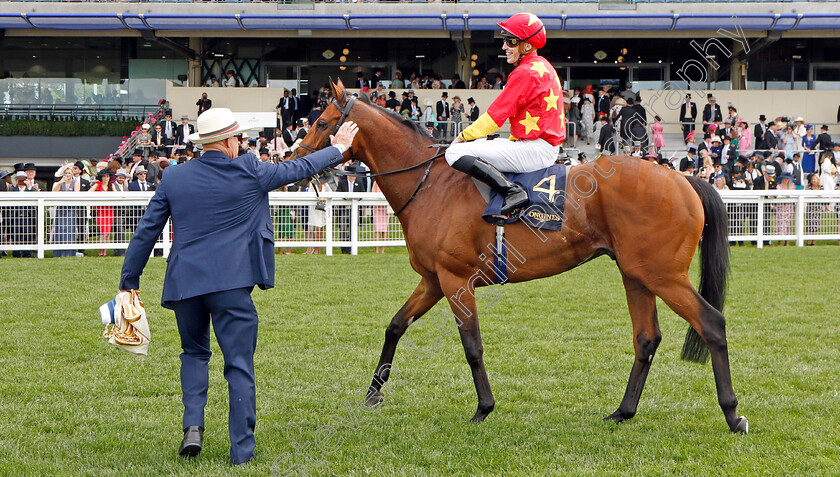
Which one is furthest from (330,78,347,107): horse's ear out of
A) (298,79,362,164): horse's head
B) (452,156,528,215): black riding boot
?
(452,156,528,215): black riding boot

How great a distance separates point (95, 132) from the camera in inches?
980

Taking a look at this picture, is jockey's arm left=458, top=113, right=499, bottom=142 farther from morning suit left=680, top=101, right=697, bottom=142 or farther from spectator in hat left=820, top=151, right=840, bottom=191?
morning suit left=680, top=101, right=697, bottom=142

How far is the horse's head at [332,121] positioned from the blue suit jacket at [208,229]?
3.34 feet

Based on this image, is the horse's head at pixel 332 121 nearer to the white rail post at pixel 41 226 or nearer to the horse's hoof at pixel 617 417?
the horse's hoof at pixel 617 417

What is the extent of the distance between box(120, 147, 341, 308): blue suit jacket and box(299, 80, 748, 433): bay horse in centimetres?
109

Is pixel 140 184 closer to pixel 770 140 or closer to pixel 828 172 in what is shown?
pixel 828 172

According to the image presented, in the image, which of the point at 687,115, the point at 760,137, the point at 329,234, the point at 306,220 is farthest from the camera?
the point at 687,115

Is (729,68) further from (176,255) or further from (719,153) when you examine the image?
(176,255)

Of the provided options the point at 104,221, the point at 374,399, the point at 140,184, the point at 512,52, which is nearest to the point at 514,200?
the point at 512,52

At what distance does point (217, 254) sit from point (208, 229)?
12 cm

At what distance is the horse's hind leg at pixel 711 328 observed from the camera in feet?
13.7

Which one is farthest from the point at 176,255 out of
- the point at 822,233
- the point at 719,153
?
the point at 719,153

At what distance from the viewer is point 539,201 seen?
14.7ft

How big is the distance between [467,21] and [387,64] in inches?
137
